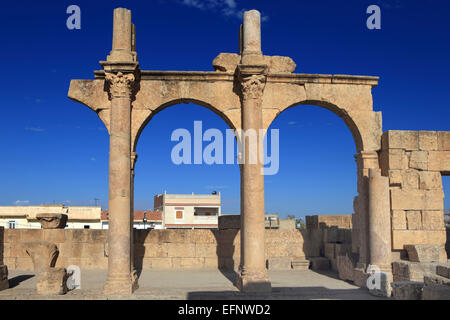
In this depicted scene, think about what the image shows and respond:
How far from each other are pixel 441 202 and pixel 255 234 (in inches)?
209

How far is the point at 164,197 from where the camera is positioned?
A: 54.2 m

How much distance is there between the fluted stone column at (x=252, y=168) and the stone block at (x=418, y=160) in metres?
4.22

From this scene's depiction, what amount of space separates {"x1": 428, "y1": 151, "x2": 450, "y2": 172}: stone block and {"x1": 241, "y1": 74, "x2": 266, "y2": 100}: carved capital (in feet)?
16.5

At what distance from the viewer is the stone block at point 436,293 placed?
6713 mm

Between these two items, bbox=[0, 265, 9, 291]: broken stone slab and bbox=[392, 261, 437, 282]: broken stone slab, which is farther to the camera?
bbox=[0, 265, 9, 291]: broken stone slab

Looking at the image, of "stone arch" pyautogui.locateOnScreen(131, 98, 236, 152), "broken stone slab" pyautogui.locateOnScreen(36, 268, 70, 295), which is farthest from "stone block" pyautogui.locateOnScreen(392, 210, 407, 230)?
"broken stone slab" pyautogui.locateOnScreen(36, 268, 70, 295)

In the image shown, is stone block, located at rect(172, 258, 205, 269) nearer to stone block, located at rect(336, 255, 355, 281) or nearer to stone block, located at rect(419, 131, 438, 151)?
stone block, located at rect(336, 255, 355, 281)

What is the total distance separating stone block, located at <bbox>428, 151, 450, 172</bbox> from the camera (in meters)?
12.0

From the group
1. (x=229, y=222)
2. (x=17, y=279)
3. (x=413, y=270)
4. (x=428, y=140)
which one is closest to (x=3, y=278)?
(x=17, y=279)

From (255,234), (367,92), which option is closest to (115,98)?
(255,234)

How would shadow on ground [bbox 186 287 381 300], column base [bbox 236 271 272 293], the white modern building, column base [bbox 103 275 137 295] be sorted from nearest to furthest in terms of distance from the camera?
shadow on ground [bbox 186 287 381 300]
column base [bbox 103 275 137 295]
column base [bbox 236 271 272 293]
the white modern building

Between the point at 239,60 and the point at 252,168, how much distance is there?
2960 mm
